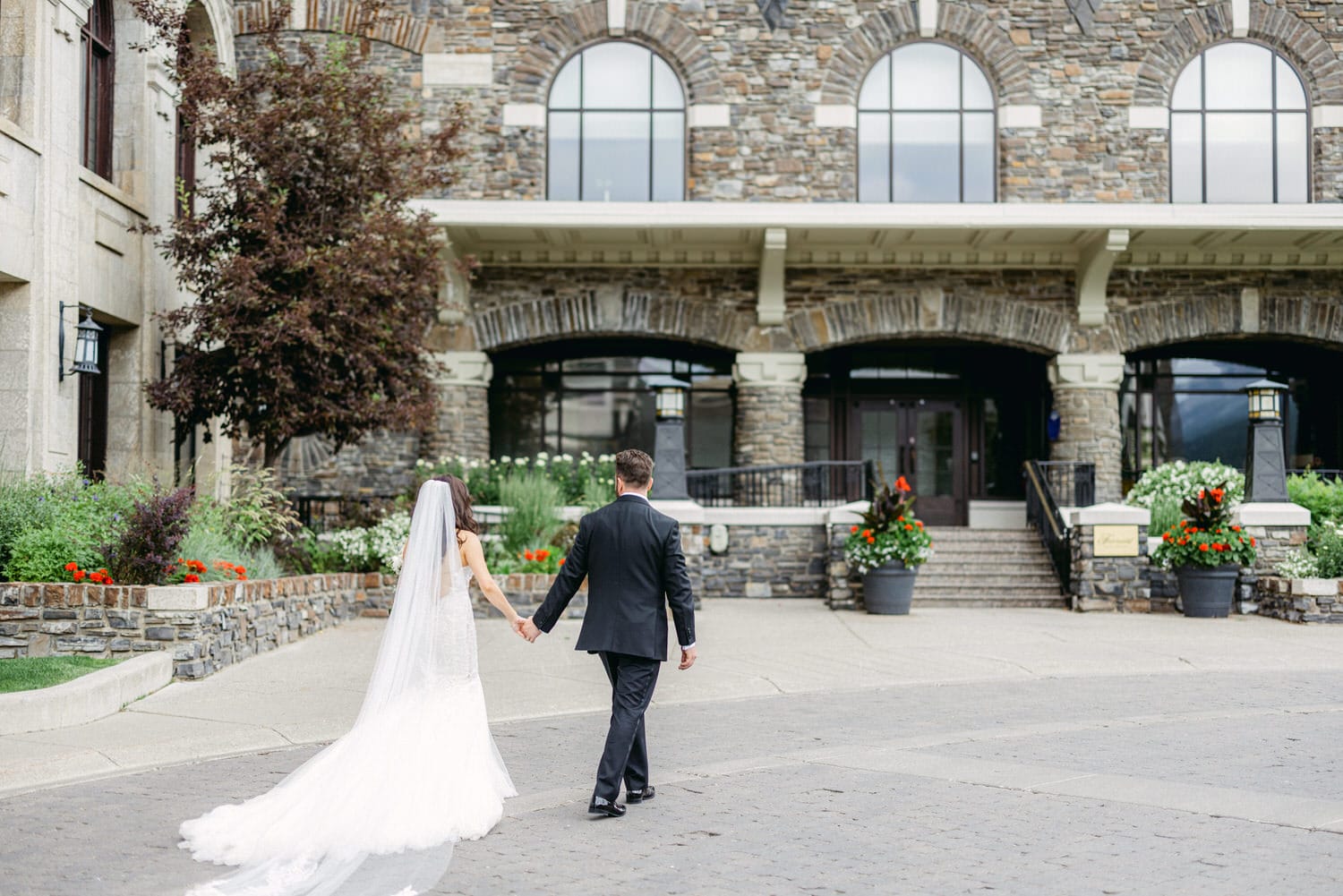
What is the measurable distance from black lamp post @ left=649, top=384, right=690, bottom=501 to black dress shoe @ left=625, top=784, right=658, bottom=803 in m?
10.3

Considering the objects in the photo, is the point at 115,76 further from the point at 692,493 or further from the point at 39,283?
the point at 692,493

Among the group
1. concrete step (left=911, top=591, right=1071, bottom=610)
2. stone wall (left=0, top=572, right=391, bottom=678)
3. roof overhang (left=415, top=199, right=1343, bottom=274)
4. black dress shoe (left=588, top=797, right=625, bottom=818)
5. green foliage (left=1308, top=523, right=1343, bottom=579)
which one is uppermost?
roof overhang (left=415, top=199, right=1343, bottom=274)

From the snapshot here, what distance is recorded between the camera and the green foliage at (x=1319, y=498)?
17.6 metres

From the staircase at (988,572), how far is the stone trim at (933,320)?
11.1 ft

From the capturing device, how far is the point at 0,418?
1285 cm

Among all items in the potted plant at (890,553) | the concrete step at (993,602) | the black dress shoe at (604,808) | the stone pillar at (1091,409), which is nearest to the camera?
the black dress shoe at (604,808)

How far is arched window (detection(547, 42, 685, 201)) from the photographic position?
826 inches

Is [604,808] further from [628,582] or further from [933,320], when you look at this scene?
[933,320]

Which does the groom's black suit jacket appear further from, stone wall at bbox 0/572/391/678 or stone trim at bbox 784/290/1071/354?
stone trim at bbox 784/290/1071/354

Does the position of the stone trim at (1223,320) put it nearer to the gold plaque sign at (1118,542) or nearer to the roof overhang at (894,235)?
the roof overhang at (894,235)

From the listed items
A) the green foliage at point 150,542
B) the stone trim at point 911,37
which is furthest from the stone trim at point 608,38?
the green foliage at point 150,542

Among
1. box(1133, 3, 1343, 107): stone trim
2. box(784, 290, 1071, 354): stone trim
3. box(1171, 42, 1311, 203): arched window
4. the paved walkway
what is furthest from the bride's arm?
box(1133, 3, 1343, 107): stone trim

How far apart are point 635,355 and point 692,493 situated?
3346 mm

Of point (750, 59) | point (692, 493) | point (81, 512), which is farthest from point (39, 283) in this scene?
point (750, 59)
